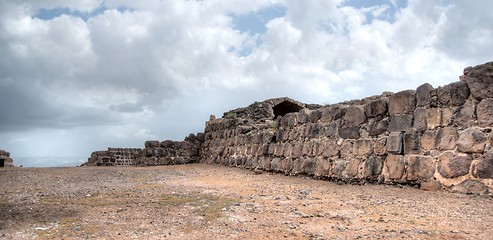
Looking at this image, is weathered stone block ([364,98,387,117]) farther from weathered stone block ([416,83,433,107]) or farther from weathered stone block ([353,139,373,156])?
weathered stone block ([416,83,433,107])

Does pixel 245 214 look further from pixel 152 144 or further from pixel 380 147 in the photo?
pixel 152 144

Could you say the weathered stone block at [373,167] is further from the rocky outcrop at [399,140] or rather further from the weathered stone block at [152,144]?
the weathered stone block at [152,144]

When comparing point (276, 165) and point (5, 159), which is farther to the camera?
point (5, 159)

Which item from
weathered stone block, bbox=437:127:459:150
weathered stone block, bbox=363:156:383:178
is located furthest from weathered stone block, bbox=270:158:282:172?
weathered stone block, bbox=437:127:459:150

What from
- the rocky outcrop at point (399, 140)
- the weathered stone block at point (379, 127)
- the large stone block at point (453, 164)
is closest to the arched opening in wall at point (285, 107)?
the rocky outcrop at point (399, 140)

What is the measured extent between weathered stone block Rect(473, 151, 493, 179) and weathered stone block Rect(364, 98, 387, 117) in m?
2.36

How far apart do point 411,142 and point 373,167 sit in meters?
1.04

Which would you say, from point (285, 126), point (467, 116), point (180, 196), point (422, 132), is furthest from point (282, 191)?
point (285, 126)

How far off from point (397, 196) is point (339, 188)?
166 cm

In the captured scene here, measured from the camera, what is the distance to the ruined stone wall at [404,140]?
20.7 feet

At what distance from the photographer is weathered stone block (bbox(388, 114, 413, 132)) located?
7.53 m

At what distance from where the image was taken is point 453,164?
6.54 meters

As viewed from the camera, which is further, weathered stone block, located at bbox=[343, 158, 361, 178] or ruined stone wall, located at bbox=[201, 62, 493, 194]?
weathered stone block, located at bbox=[343, 158, 361, 178]

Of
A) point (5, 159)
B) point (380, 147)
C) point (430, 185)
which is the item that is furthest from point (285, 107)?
point (5, 159)
